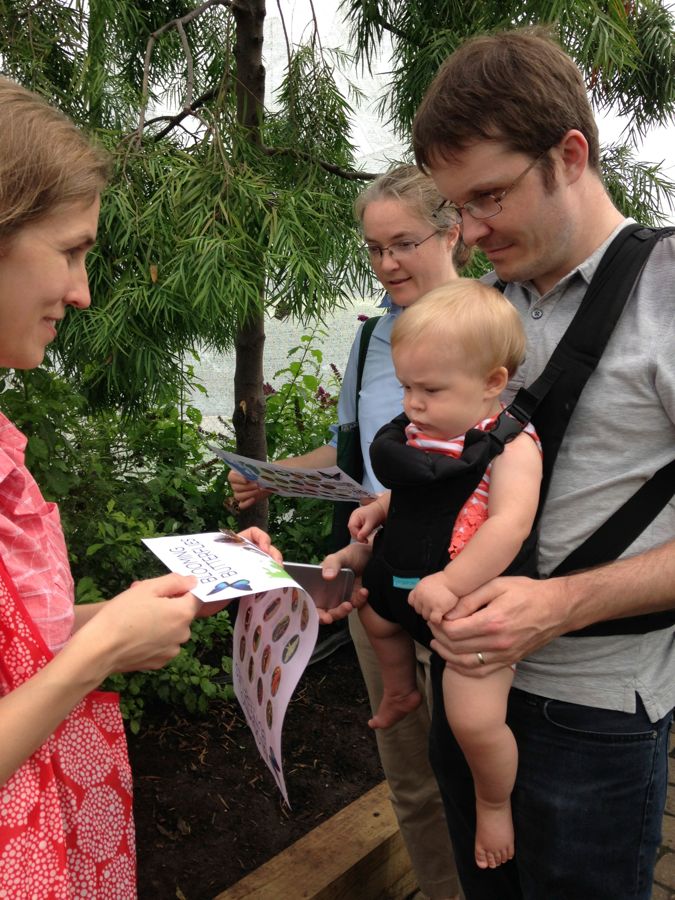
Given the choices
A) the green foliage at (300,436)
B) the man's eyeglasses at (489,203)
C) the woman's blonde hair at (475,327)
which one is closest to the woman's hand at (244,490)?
the woman's blonde hair at (475,327)

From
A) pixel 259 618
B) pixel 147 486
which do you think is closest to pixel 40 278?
pixel 259 618

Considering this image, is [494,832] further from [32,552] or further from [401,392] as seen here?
[401,392]

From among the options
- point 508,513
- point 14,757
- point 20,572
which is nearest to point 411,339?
point 508,513

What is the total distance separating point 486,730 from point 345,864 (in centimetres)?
116

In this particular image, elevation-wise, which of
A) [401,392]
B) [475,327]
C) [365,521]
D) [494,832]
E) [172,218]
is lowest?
[494,832]

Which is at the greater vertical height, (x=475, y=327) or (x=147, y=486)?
(x=475, y=327)

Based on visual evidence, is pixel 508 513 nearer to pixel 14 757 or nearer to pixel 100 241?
pixel 14 757

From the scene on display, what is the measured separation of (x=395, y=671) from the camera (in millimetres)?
1859

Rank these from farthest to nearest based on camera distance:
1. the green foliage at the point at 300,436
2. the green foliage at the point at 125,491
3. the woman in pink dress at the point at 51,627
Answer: the green foliage at the point at 300,436 → the green foliage at the point at 125,491 → the woman in pink dress at the point at 51,627

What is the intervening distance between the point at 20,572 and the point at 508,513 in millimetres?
745

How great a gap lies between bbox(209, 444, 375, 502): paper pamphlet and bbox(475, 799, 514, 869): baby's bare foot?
66cm

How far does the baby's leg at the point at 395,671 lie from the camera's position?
180 cm

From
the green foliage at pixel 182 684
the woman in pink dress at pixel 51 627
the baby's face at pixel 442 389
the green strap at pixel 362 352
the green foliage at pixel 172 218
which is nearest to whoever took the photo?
the woman in pink dress at pixel 51 627

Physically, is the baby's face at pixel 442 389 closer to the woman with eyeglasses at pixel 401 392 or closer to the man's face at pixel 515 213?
the man's face at pixel 515 213
